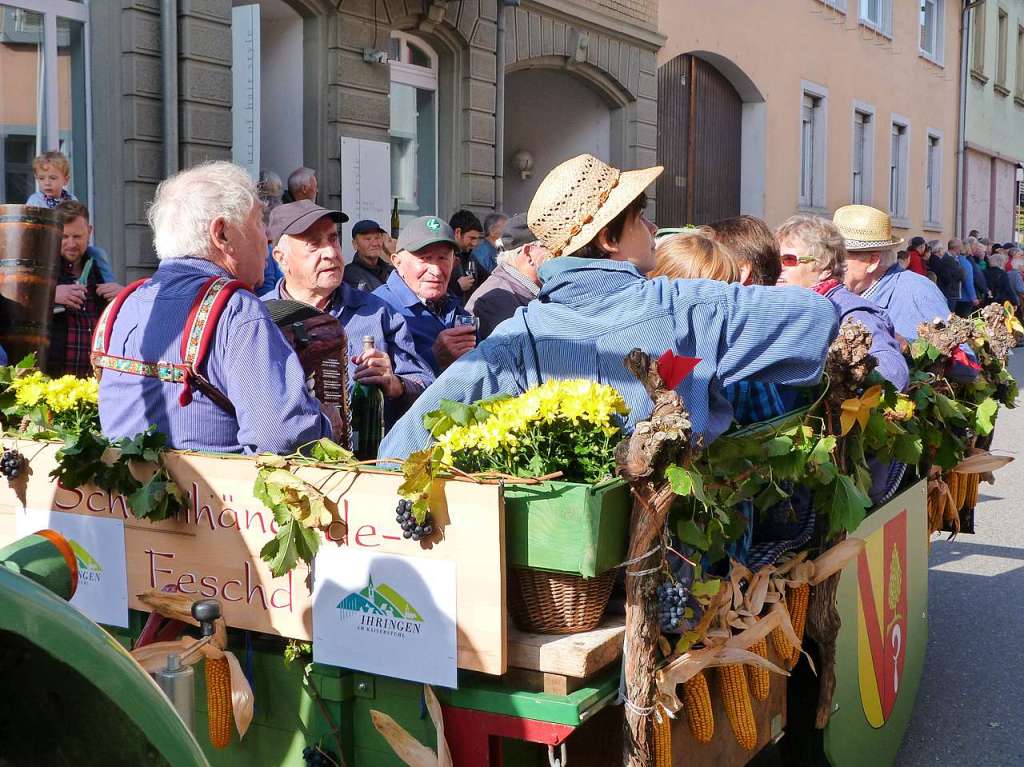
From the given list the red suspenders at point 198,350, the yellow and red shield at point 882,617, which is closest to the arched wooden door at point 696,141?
the yellow and red shield at point 882,617

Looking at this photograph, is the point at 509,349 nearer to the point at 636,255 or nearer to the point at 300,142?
the point at 636,255

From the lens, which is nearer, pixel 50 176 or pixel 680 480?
pixel 680 480

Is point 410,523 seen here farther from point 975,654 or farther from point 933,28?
point 933,28

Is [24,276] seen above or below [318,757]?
above

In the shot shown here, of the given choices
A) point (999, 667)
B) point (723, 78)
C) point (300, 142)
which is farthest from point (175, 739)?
point (723, 78)

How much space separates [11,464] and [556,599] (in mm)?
1432

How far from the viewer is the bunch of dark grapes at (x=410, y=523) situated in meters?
2.41

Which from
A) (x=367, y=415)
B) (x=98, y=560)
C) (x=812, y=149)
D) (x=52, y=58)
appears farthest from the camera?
(x=812, y=149)

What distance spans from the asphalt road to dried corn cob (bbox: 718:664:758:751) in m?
1.61

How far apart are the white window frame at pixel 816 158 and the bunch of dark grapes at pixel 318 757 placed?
2003 cm

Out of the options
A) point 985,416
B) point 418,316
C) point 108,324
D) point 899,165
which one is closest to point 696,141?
point 899,165

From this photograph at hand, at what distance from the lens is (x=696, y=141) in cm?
1869

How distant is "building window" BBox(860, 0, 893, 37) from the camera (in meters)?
24.3

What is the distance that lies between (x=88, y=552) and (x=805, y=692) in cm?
204
